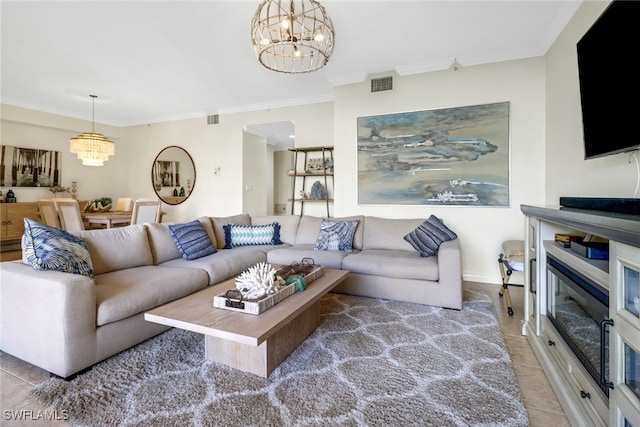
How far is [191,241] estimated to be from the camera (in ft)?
→ 10.2

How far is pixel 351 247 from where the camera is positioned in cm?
359

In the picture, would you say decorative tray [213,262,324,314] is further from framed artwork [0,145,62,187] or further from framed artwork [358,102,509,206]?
framed artwork [0,145,62,187]

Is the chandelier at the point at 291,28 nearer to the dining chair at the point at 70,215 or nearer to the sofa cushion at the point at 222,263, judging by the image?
the sofa cushion at the point at 222,263

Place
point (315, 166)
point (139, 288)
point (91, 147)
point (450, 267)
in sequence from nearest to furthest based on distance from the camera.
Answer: point (139, 288) → point (450, 267) → point (91, 147) → point (315, 166)

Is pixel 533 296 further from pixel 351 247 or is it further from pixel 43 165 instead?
pixel 43 165

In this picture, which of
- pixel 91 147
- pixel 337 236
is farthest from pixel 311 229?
pixel 91 147

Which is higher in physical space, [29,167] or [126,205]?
[29,167]

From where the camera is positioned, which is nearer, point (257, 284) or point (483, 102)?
point (257, 284)

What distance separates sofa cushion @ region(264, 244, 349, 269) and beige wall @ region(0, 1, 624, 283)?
117cm

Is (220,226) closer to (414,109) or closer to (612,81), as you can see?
(414,109)

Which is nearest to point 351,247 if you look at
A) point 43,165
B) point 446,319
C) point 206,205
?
point 446,319

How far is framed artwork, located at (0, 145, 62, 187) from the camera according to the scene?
17.4 ft

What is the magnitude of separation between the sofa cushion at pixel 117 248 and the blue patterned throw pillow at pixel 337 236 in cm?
176

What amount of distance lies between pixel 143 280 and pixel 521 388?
2548mm
